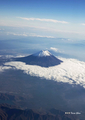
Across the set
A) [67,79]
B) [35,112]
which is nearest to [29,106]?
[35,112]

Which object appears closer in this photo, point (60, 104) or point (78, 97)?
point (60, 104)

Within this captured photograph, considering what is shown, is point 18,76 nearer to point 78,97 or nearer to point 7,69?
point 7,69

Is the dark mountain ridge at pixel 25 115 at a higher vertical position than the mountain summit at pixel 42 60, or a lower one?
lower

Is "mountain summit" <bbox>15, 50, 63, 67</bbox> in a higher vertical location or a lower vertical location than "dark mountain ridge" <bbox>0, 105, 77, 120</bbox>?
higher

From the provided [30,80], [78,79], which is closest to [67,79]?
[78,79]

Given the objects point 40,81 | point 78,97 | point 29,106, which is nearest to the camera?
Result: point 29,106

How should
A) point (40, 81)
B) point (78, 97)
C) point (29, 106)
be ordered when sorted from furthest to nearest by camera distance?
1. point (40, 81)
2. point (78, 97)
3. point (29, 106)

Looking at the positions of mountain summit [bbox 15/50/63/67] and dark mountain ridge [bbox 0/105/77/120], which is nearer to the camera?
dark mountain ridge [bbox 0/105/77/120]

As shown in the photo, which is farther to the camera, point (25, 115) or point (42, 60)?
point (42, 60)

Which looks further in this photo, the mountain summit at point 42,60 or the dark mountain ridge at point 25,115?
the mountain summit at point 42,60

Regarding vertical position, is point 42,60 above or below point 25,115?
above

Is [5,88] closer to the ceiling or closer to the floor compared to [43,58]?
closer to the floor
